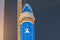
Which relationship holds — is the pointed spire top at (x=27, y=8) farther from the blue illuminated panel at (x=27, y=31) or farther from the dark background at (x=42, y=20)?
the blue illuminated panel at (x=27, y=31)

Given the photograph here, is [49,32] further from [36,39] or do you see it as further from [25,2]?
[25,2]

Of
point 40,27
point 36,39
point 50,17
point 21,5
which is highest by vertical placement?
point 21,5

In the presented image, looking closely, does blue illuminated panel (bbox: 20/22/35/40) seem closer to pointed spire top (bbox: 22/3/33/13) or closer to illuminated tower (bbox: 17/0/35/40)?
illuminated tower (bbox: 17/0/35/40)

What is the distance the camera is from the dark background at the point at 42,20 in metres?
1.69

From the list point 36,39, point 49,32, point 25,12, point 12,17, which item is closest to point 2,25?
point 12,17

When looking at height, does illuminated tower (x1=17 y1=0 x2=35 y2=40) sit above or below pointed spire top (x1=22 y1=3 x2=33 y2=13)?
below

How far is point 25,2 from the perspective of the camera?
1758 millimetres

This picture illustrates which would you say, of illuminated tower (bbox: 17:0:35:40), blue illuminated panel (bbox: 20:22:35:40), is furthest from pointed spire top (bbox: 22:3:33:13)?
blue illuminated panel (bbox: 20:22:35:40)

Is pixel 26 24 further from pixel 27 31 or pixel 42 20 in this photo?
pixel 42 20

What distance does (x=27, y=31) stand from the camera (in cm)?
169

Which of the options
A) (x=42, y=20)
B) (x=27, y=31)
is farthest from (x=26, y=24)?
(x=42, y=20)

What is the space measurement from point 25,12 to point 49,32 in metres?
0.36

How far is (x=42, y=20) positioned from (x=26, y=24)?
0.19m

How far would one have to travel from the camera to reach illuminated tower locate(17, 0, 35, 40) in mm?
1687
